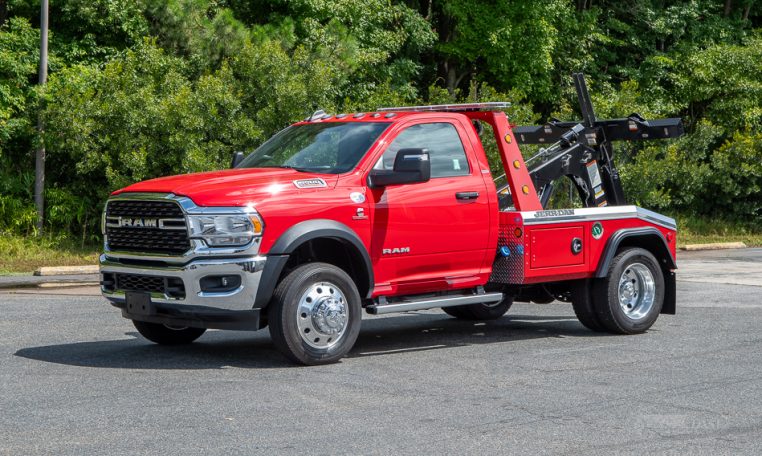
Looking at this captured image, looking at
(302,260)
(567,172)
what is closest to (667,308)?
(567,172)

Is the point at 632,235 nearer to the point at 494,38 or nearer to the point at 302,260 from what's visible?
the point at 302,260

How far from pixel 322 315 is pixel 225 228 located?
1.09 m

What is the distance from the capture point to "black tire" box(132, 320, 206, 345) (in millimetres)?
10445

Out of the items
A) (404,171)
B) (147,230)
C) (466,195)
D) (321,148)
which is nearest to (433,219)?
Result: (466,195)

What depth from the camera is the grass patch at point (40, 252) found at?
70.5 ft

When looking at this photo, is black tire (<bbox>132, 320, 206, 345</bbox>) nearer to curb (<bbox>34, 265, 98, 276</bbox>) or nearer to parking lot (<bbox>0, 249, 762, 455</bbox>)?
parking lot (<bbox>0, 249, 762, 455</bbox>)

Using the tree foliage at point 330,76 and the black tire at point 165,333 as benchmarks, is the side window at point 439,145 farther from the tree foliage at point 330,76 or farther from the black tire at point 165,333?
the tree foliage at point 330,76

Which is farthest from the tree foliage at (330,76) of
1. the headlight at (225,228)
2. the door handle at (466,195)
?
the headlight at (225,228)

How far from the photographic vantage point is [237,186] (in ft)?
30.3

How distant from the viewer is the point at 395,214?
32.3 feet

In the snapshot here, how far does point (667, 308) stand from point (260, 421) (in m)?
6.01

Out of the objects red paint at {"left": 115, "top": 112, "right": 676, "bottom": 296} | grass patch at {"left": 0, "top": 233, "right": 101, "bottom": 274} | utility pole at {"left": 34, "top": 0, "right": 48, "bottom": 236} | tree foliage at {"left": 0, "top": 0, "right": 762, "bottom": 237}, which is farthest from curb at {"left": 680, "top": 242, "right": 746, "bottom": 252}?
red paint at {"left": 115, "top": 112, "right": 676, "bottom": 296}

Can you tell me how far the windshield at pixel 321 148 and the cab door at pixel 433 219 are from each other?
0.82 ft

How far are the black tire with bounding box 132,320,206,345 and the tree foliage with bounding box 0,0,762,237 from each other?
1235 cm
